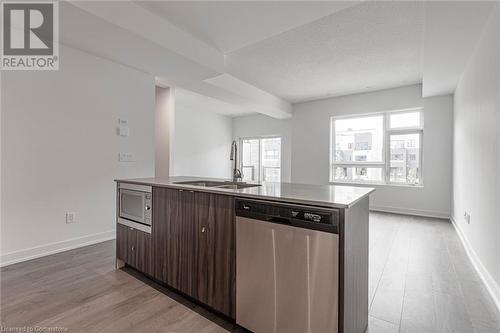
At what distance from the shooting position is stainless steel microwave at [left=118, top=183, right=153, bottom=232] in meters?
2.14

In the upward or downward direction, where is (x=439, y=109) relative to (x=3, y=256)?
upward

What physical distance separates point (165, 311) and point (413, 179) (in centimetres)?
553

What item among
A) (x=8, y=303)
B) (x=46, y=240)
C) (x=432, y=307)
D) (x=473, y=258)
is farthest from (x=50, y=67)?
(x=473, y=258)

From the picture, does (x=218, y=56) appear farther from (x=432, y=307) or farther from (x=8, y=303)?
(x=432, y=307)

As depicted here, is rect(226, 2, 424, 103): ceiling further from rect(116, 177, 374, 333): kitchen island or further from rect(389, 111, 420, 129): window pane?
rect(116, 177, 374, 333): kitchen island

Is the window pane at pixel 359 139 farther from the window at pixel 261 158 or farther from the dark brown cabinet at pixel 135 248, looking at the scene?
the dark brown cabinet at pixel 135 248

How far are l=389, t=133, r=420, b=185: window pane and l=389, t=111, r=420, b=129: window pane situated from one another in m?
0.22

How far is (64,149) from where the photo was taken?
2.99 metres

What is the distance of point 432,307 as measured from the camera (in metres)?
1.82

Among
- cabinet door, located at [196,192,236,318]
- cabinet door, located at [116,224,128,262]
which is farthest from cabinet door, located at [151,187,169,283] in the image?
cabinet door, located at [116,224,128,262]

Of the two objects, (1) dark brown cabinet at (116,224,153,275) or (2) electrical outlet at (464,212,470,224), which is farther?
(2) electrical outlet at (464,212,470,224)

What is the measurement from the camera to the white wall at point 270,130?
739cm

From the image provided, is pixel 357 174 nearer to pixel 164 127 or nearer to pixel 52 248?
pixel 164 127

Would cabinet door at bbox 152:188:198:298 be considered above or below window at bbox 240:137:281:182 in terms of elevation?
below
